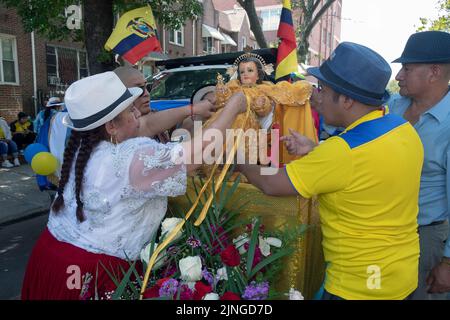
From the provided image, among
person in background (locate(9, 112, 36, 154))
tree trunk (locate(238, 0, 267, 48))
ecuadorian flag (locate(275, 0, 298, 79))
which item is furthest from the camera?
person in background (locate(9, 112, 36, 154))

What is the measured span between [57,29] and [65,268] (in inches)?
264

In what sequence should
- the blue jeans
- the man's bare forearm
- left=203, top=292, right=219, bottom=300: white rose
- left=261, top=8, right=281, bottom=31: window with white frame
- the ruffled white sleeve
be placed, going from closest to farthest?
left=203, top=292, right=219, bottom=300: white rose, the ruffled white sleeve, the man's bare forearm, the blue jeans, left=261, top=8, right=281, bottom=31: window with white frame

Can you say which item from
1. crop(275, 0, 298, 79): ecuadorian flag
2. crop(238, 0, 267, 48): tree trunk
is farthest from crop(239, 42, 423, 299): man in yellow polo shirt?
crop(238, 0, 267, 48): tree trunk

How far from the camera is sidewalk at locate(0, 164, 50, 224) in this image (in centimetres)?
580

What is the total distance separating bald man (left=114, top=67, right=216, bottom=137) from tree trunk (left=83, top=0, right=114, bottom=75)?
3.37 meters

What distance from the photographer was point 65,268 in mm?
1600

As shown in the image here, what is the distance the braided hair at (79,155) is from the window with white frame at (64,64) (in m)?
13.0

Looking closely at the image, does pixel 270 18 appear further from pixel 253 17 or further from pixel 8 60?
pixel 8 60

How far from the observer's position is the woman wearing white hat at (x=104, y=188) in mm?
1494

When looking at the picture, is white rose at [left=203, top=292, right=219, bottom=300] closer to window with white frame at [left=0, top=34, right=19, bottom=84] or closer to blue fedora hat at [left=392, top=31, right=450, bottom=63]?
blue fedora hat at [left=392, top=31, right=450, bottom=63]

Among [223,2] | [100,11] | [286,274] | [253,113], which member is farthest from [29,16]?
[223,2]

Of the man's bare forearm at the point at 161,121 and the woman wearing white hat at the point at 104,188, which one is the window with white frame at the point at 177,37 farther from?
the woman wearing white hat at the point at 104,188

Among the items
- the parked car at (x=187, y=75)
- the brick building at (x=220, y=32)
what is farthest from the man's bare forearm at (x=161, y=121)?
the brick building at (x=220, y=32)
